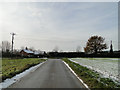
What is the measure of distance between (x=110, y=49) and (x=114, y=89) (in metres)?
68.5

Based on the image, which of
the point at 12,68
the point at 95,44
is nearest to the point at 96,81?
the point at 12,68

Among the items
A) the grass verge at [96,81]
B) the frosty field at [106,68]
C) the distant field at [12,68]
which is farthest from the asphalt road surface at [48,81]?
the frosty field at [106,68]

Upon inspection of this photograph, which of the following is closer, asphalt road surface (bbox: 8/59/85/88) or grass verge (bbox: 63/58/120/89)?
grass verge (bbox: 63/58/120/89)

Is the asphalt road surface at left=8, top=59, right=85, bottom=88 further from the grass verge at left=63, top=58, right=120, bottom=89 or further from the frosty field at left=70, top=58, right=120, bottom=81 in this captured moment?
the frosty field at left=70, top=58, right=120, bottom=81

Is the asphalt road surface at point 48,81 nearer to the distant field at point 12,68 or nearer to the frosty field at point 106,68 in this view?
the distant field at point 12,68

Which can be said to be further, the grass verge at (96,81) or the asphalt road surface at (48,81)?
the asphalt road surface at (48,81)

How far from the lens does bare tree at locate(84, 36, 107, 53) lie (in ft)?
215

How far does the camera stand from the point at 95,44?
6631 cm

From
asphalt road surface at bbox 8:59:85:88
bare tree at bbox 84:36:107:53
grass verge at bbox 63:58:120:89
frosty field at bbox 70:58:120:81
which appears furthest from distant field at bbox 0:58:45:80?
bare tree at bbox 84:36:107:53

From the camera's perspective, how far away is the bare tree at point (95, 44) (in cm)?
6551

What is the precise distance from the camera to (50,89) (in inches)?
250

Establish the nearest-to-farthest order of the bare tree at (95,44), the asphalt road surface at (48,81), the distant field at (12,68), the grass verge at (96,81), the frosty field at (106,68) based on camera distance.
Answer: the grass verge at (96,81) < the asphalt road surface at (48,81) < the distant field at (12,68) < the frosty field at (106,68) < the bare tree at (95,44)

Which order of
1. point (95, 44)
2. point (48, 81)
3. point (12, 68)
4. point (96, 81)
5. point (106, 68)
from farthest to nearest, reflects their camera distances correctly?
point (95, 44) → point (12, 68) → point (106, 68) → point (48, 81) → point (96, 81)

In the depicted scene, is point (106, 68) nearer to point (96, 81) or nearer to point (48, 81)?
point (96, 81)
